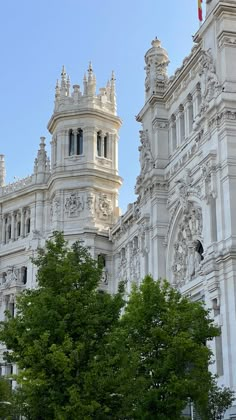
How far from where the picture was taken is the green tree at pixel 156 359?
26625mm

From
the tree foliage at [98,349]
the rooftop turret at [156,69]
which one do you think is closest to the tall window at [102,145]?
the rooftop turret at [156,69]

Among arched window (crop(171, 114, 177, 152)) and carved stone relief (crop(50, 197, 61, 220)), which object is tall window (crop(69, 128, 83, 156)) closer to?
carved stone relief (crop(50, 197, 61, 220))

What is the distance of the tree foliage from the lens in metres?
26.4

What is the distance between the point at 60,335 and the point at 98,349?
1.40 m

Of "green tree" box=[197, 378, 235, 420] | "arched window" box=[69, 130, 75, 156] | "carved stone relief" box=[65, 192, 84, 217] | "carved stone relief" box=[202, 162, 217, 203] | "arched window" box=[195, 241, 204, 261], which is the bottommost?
"green tree" box=[197, 378, 235, 420]

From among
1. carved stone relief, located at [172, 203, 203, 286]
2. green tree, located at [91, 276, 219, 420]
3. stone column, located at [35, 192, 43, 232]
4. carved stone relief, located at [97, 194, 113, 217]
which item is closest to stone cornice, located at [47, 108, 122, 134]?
stone column, located at [35, 192, 43, 232]

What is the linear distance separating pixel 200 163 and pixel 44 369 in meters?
16.6

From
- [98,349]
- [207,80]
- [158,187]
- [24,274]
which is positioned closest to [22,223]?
[24,274]

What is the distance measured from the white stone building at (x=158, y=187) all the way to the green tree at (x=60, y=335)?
837 cm

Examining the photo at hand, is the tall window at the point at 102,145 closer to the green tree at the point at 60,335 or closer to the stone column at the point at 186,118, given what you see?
the stone column at the point at 186,118

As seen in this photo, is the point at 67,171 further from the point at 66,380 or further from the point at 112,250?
the point at 66,380

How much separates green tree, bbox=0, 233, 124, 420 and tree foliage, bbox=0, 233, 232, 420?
1.4 inches

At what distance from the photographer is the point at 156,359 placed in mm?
28609

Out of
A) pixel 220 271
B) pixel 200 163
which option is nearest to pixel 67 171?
pixel 200 163
